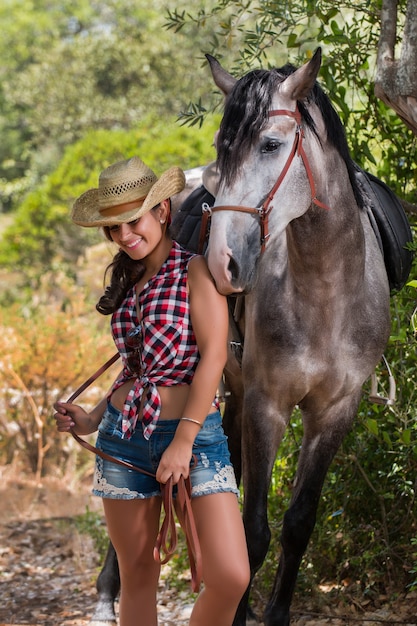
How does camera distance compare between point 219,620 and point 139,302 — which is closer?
point 219,620

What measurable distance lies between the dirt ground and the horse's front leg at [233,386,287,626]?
655 millimetres

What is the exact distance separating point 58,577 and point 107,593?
0.90 metres

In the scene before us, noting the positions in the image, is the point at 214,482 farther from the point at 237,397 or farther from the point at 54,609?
the point at 54,609

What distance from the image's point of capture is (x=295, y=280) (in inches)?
128

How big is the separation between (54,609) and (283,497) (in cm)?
132

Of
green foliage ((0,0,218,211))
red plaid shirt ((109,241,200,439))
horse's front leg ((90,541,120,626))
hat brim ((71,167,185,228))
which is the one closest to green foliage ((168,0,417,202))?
hat brim ((71,167,185,228))

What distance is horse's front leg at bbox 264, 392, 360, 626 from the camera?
342 cm

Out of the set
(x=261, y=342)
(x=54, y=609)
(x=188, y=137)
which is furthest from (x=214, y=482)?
(x=188, y=137)

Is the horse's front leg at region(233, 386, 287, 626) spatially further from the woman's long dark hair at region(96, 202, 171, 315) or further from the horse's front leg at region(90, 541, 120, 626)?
the horse's front leg at region(90, 541, 120, 626)

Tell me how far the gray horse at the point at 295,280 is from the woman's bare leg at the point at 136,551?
2.47ft

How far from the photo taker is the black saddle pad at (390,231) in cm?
354

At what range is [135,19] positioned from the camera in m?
25.0

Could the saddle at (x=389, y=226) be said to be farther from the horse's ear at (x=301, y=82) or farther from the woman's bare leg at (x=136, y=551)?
the woman's bare leg at (x=136, y=551)

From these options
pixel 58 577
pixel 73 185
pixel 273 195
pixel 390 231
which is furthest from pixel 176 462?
pixel 73 185
